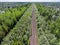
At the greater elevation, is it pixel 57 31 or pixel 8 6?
pixel 57 31

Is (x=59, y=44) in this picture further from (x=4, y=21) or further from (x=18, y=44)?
(x=4, y=21)

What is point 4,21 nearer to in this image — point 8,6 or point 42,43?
point 42,43

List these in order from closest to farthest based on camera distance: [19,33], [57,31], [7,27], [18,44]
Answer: [18,44]
[19,33]
[57,31]
[7,27]

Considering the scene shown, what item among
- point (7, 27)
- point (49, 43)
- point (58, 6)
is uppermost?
point (49, 43)

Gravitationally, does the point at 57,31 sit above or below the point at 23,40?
below

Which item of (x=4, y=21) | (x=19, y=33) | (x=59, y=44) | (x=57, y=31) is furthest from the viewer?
(x=4, y=21)

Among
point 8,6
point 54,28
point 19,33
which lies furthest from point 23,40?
point 8,6

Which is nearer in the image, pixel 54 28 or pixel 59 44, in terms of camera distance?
pixel 59 44

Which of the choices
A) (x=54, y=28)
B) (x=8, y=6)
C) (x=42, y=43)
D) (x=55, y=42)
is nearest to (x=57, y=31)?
(x=54, y=28)

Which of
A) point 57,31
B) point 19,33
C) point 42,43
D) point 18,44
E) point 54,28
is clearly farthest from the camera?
point 54,28
